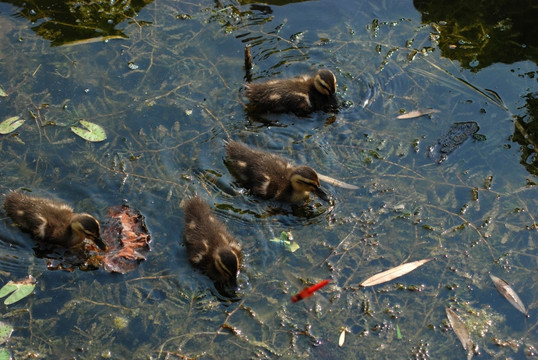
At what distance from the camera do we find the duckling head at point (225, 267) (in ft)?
14.3

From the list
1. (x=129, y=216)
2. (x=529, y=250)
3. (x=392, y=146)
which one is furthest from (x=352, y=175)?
(x=129, y=216)

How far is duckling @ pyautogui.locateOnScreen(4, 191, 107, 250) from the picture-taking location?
455cm

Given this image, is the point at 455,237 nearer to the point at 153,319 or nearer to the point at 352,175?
the point at 352,175

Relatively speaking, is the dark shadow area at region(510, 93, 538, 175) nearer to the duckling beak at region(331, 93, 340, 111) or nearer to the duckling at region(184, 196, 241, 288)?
the duckling beak at region(331, 93, 340, 111)

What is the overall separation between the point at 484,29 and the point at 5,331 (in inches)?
197

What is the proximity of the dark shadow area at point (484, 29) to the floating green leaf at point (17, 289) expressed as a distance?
4128 mm

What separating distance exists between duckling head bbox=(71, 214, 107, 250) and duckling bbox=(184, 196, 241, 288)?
0.60 meters

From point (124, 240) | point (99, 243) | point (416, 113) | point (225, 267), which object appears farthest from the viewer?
point (416, 113)

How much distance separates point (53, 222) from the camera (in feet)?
15.2

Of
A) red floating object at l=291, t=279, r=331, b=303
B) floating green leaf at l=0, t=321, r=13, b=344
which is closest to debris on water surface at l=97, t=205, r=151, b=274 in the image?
floating green leaf at l=0, t=321, r=13, b=344

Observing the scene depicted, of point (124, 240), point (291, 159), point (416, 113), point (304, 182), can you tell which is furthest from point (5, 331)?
point (416, 113)

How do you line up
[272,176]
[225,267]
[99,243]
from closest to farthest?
[225,267]
[99,243]
[272,176]

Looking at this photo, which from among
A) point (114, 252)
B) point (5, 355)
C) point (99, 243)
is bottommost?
point (5, 355)

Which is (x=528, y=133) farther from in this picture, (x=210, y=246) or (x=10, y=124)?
(x=10, y=124)
